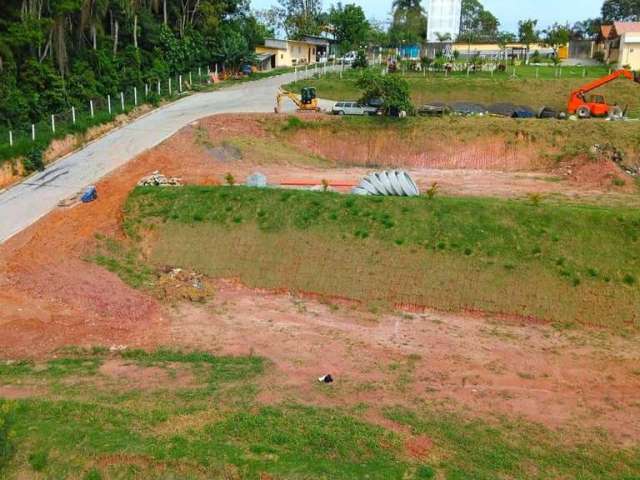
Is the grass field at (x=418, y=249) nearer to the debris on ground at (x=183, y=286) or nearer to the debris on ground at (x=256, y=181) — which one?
the debris on ground at (x=183, y=286)

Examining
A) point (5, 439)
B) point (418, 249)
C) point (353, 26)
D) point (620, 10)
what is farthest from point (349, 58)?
point (5, 439)

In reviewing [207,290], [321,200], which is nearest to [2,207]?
[207,290]

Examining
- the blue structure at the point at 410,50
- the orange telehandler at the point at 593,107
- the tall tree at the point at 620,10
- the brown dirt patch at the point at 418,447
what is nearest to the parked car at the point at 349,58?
the blue structure at the point at 410,50

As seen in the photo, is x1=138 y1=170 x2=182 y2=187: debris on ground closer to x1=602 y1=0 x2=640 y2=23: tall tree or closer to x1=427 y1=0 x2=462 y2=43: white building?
x1=427 y1=0 x2=462 y2=43: white building

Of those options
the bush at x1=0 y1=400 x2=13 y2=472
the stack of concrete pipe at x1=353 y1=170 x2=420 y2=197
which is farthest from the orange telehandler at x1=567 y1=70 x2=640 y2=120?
the bush at x1=0 y1=400 x2=13 y2=472

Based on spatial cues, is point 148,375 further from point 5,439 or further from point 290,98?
point 290,98

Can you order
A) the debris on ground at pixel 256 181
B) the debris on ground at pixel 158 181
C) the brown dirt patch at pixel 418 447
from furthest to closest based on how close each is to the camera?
the debris on ground at pixel 158 181 → the debris on ground at pixel 256 181 → the brown dirt patch at pixel 418 447

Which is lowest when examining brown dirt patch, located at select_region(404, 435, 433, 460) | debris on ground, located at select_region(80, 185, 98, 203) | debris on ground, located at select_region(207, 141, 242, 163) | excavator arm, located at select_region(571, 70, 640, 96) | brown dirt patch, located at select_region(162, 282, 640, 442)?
brown dirt patch, located at select_region(162, 282, 640, 442)
